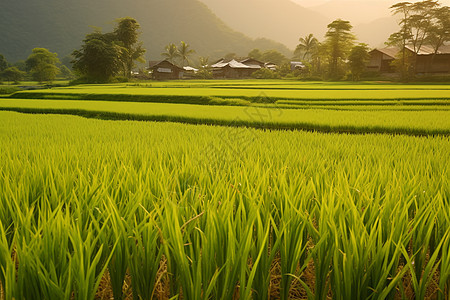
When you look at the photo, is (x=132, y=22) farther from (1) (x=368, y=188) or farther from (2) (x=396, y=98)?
(1) (x=368, y=188)

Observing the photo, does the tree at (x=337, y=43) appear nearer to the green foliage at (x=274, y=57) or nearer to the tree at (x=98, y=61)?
the tree at (x=98, y=61)

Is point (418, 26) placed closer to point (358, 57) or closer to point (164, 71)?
point (358, 57)

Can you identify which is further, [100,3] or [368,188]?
[100,3]

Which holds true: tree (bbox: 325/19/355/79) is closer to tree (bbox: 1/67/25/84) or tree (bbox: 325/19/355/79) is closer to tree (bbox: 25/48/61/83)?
tree (bbox: 25/48/61/83)

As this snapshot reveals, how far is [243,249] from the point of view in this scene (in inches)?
36.4

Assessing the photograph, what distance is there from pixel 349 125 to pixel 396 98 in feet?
25.2

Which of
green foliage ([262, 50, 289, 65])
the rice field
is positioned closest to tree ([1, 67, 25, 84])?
the rice field

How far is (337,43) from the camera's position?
37.3 meters

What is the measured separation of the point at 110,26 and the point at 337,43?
455 ft

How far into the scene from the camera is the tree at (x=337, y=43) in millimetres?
36812

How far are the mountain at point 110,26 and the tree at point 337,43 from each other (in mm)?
95496

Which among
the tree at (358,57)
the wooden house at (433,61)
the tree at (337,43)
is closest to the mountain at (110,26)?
Answer: the tree at (337,43)

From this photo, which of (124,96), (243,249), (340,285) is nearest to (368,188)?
(340,285)

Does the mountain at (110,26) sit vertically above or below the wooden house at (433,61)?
above
